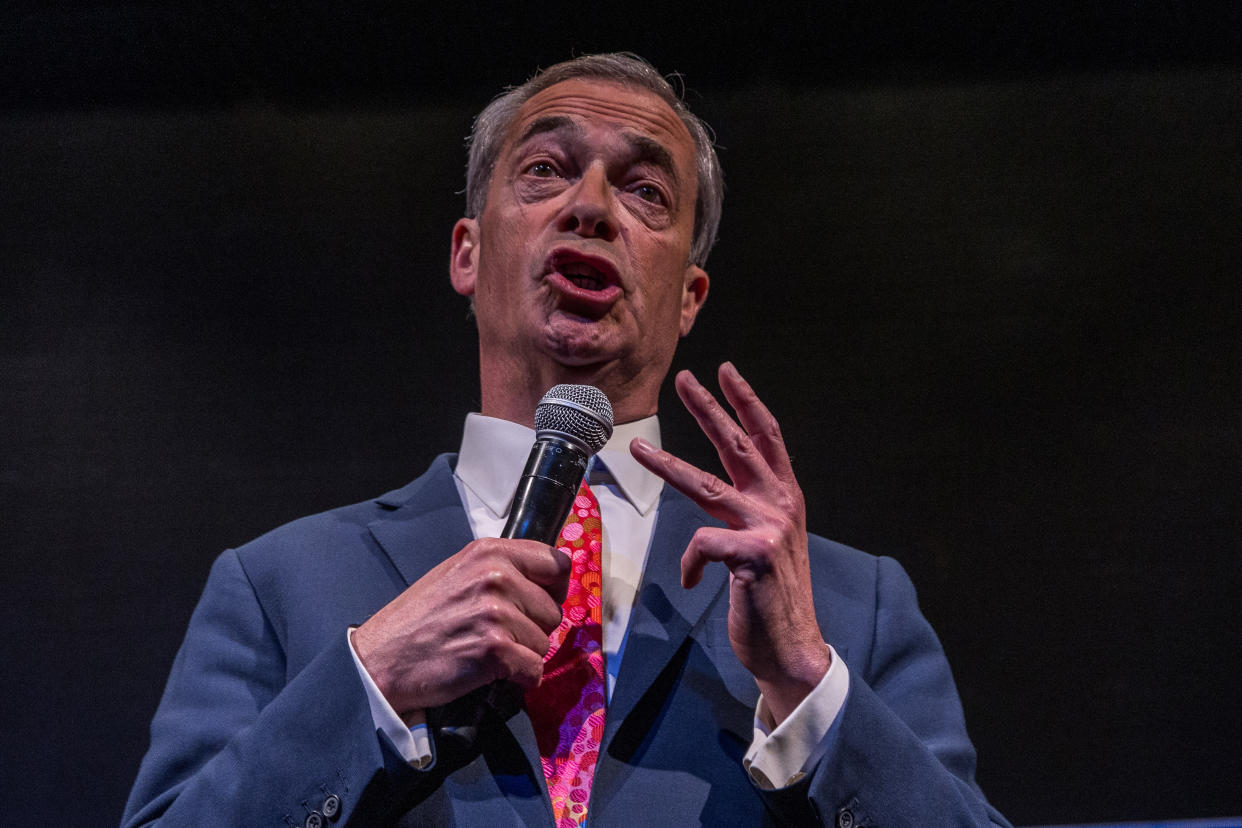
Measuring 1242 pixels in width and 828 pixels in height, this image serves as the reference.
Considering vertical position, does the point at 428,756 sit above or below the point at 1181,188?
below

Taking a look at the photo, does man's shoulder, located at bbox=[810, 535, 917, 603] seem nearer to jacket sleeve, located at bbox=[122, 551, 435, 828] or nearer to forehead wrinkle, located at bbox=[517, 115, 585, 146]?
jacket sleeve, located at bbox=[122, 551, 435, 828]

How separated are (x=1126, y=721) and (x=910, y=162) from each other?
1.41 m

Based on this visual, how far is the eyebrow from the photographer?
192 centimetres

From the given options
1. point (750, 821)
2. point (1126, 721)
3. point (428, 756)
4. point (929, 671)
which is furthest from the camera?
point (1126, 721)

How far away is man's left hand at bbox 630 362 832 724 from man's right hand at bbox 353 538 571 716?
0.63 ft

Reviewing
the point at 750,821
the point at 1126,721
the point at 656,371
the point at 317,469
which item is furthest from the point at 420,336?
the point at 1126,721

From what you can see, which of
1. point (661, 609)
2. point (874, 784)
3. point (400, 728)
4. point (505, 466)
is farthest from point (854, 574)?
point (400, 728)

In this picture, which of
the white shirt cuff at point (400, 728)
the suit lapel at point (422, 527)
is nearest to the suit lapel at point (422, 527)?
the suit lapel at point (422, 527)

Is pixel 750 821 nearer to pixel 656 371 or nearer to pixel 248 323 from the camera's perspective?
pixel 656 371

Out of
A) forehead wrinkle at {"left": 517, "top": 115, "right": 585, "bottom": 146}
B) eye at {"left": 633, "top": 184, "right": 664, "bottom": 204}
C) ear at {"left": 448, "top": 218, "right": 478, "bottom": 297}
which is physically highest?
forehead wrinkle at {"left": 517, "top": 115, "right": 585, "bottom": 146}

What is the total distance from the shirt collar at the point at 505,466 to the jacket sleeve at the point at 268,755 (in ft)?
1.55

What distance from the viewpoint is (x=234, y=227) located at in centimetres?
240

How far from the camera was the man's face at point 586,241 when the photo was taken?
177cm

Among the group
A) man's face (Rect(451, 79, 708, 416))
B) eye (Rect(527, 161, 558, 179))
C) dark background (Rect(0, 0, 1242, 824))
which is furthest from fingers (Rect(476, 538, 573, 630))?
dark background (Rect(0, 0, 1242, 824))
